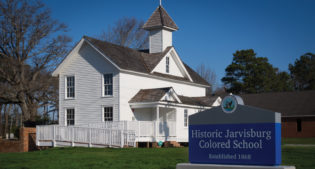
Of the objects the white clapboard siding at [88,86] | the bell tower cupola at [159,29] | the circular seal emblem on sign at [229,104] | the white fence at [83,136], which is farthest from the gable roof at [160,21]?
the circular seal emblem on sign at [229,104]

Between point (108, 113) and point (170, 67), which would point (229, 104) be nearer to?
point (108, 113)

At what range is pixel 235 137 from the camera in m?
8.52

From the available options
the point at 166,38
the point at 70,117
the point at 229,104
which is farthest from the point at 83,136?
the point at 229,104

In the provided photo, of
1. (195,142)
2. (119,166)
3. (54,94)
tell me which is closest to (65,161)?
(119,166)

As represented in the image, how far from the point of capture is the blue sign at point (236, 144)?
8.13 m

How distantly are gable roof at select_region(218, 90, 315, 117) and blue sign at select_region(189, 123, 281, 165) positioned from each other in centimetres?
3605

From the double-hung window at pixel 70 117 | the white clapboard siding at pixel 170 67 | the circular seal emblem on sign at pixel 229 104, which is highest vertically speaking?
the white clapboard siding at pixel 170 67

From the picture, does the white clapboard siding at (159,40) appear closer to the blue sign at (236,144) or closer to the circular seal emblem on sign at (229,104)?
the blue sign at (236,144)

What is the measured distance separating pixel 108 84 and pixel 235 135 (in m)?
21.8

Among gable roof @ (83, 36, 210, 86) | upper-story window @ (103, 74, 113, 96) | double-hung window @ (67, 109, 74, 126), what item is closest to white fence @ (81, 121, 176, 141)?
upper-story window @ (103, 74, 113, 96)

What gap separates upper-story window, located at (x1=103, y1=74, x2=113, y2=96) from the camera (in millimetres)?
29797

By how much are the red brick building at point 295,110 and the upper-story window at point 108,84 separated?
21.2m

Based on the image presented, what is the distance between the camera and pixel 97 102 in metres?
30.3

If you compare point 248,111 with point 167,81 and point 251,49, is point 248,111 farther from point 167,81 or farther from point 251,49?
point 251,49
